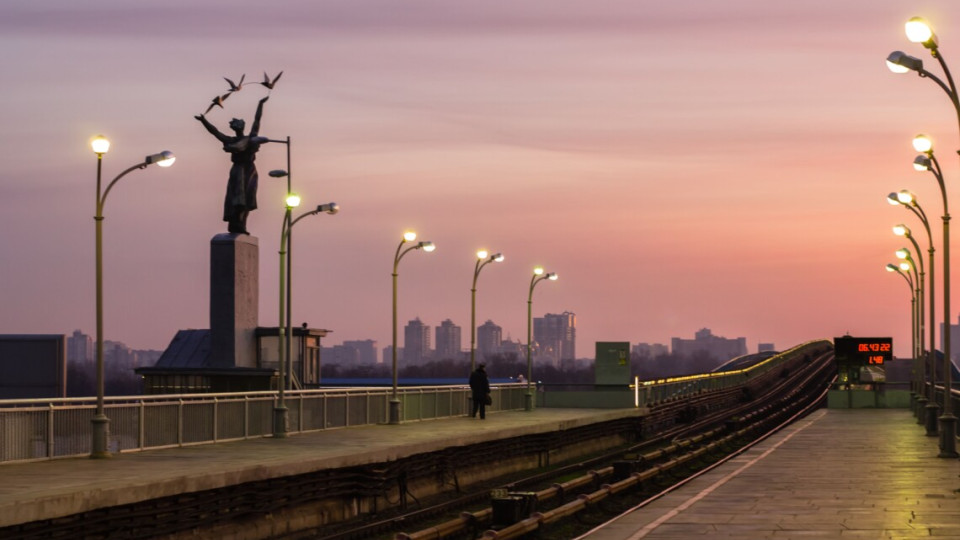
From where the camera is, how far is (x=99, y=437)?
2866cm

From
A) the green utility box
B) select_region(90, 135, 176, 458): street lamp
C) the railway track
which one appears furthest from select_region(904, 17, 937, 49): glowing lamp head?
the green utility box

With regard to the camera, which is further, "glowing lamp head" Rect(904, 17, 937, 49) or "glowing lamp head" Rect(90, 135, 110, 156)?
"glowing lamp head" Rect(90, 135, 110, 156)

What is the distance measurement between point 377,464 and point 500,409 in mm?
29694

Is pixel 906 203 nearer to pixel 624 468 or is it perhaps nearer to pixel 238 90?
pixel 624 468

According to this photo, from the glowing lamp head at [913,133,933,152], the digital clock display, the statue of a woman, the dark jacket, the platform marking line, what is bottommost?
the platform marking line

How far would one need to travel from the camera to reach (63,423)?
2816 centimetres

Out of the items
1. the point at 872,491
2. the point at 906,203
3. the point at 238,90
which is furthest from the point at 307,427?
the point at 238,90

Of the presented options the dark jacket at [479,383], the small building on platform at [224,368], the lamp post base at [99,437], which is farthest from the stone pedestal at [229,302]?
the lamp post base at [99,437]

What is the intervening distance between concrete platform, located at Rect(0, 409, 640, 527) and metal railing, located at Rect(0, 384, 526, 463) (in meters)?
0.39

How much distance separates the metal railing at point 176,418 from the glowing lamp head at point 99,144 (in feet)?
17.1

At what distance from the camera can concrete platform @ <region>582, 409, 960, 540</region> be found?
22516mm

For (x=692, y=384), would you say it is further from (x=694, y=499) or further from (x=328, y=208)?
(x=694, y=499)

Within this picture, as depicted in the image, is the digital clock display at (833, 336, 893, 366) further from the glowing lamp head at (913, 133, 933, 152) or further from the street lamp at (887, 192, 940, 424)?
the glowing lamp head at (913, 133, 933, 152)

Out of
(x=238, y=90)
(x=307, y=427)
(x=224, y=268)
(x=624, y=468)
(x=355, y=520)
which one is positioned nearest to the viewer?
(x=355, y=520)
